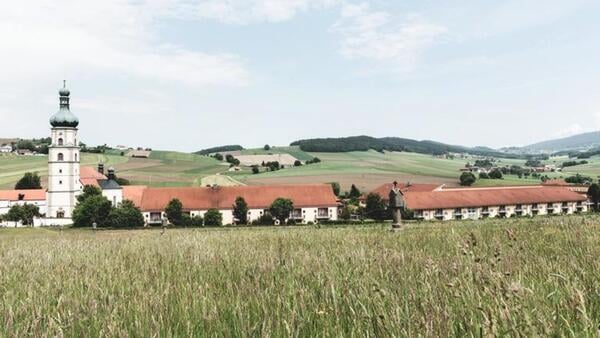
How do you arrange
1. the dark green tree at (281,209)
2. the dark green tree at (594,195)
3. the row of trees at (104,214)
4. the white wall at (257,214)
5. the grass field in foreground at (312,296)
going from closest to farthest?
the grass field in foreground at (312,296), the row of trees at (104,214), the dark green tree at (281,209), the white wall at (257,214), the dark green tree at (594,195)

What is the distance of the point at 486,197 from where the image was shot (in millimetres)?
126750

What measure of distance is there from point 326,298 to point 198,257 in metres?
3.90

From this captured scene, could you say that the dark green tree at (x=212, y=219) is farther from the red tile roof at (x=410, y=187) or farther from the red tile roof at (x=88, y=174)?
the red tile roof at (x=88, y=174)

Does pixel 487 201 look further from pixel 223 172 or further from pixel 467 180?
pixel 223 172

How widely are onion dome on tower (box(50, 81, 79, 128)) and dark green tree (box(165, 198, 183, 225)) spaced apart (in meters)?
32.9

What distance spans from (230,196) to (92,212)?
3204cm

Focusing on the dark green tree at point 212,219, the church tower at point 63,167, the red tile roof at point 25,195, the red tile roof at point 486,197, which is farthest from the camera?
the red tile roof at point 25,195

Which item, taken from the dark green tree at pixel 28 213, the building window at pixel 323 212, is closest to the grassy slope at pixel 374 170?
the building window at pixel 323 212

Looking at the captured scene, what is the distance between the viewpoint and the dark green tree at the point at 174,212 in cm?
10613

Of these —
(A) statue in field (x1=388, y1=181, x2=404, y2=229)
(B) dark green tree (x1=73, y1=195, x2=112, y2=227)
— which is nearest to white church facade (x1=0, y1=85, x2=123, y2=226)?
(B) dark green tree (x1=73, y1=195, x2=112, y2=227)

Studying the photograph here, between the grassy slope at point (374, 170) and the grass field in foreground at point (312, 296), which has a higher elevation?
the grassy slope at point (374, 170)

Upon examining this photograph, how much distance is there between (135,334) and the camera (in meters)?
3.79

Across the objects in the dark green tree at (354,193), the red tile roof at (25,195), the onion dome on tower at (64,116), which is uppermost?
the onion dome on tower at (64,116)

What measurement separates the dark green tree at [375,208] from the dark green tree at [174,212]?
127 feet
